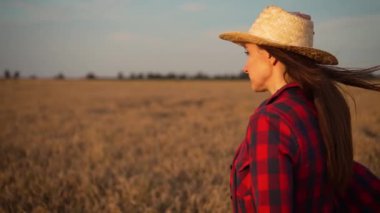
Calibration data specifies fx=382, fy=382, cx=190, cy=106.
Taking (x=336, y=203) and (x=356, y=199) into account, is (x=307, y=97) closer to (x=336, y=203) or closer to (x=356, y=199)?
(x=336, y=203)

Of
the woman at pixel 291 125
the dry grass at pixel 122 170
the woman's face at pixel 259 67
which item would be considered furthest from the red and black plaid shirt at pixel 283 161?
the dry grass at pixel 122 170

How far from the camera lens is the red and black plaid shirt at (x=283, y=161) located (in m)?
1.25

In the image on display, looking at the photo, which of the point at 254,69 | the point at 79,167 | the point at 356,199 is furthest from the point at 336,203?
the point at 79,167

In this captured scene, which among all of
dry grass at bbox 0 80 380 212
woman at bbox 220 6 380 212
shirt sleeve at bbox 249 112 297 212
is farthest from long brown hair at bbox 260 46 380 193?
dry grass at bbox 0 80 380 212

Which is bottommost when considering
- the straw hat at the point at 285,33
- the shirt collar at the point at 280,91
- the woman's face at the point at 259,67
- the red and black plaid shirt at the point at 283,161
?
the red and black plaid shirt at the point at 283,161

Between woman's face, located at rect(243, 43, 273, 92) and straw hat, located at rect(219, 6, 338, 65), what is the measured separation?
0.05m

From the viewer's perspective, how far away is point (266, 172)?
1.25m

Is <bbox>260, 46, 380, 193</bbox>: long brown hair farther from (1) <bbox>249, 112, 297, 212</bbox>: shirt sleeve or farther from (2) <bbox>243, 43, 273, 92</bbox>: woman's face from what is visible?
(1) <bbox>249, 112, 297, 212</bbox>: shirt sleeve

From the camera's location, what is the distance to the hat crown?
147cm

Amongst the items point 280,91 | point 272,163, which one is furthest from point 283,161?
point 280,91

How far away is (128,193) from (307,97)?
282 cm

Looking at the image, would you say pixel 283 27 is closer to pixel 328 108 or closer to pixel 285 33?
pixel 285 33

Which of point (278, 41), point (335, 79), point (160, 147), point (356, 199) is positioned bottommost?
point (160, 147)

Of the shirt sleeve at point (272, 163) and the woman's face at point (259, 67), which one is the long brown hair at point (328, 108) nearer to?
the woman's face at point (259, 67)
